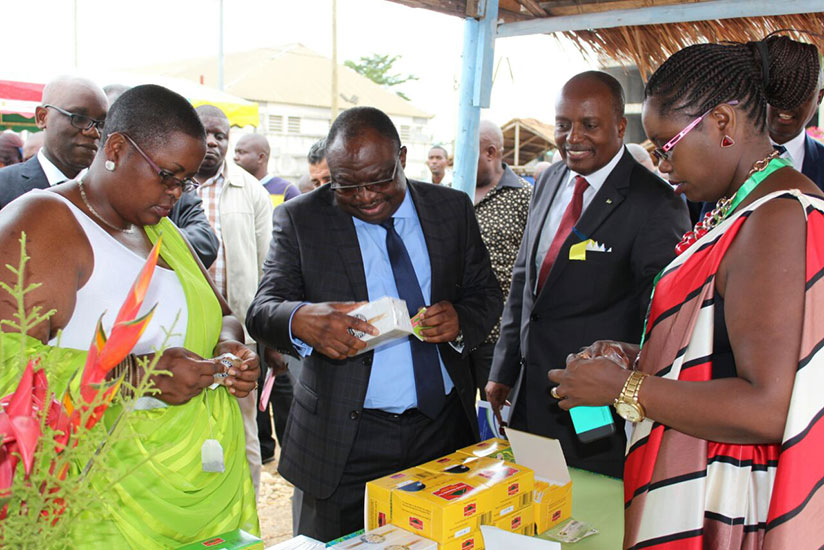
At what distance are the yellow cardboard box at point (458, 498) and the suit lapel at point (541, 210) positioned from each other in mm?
1162

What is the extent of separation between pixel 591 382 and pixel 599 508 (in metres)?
0.77

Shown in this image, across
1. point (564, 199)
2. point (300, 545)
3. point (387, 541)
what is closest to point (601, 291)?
point (564, 199)

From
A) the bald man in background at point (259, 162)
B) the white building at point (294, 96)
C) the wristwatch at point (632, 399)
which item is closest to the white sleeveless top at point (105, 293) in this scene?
the wristwatch at point (632, 399)

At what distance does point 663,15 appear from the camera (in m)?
3.19

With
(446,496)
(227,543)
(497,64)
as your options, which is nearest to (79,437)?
(227,543)

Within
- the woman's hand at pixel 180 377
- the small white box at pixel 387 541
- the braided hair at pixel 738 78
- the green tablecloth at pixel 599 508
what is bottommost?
the green tablecloth at pixel 599 508

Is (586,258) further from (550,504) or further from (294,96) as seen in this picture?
(294,96)

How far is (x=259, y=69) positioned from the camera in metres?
31.1

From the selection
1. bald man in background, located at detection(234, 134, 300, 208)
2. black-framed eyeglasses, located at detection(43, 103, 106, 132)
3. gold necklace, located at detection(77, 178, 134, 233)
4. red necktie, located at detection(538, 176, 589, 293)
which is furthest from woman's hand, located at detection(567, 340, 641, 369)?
bald man in background, located at detection(234, 134, 300, 208)

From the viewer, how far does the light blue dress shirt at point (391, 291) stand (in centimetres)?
241

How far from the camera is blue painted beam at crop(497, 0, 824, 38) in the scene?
2.91m

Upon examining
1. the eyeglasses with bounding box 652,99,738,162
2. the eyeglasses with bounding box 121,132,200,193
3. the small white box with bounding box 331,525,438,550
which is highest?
the eyeglasses with bounding box 652,99,738,162

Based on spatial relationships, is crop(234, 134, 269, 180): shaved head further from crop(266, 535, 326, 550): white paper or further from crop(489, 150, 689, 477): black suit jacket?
crop(266, 535, 326, 550): white paper

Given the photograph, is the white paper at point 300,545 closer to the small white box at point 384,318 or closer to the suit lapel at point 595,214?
the small white box at point 384,318
